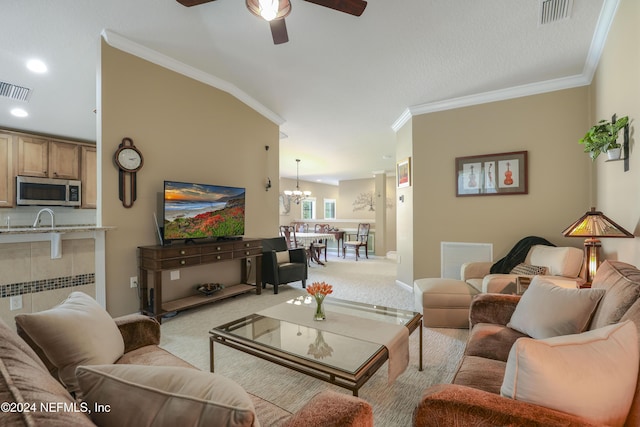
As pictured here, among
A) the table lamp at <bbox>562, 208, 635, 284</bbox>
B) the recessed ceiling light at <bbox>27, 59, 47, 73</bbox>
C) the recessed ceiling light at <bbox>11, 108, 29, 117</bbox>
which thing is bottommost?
the table lamp at <bbox>562, 208, 635, 284</bbox>

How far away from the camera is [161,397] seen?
0.64m

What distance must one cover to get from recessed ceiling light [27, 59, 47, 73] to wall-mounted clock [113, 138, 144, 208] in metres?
1.38

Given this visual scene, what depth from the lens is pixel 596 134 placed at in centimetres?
231

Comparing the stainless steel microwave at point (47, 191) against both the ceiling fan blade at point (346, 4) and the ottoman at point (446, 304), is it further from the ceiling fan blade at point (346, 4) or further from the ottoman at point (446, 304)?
the ottoman at point (446, 304)

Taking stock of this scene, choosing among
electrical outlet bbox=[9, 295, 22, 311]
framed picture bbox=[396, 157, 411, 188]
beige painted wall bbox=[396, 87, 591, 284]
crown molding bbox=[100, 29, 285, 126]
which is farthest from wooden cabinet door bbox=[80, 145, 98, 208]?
beige painted wall bbox=[396, 87, 591, 284]

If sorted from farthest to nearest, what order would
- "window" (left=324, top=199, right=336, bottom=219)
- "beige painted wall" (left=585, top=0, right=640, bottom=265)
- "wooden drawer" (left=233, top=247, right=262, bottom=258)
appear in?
"window" (left=324, top=199, right=336, bottom=219)
"wooden drawer" (left=233, top=247, right=262, bottom=258)
"beige painted wall" (left=585, top=0, right=640, bottom=265)

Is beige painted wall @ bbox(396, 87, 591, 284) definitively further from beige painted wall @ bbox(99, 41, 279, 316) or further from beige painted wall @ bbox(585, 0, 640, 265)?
beige painted wall @ bbox(99, 41, 279, 316)

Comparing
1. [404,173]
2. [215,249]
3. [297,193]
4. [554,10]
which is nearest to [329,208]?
[297,193]

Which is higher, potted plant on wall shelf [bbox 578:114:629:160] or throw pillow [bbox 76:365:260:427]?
potted plant on wall shelf [bbox 578:114:629:160]

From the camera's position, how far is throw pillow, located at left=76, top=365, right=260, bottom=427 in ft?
1.99

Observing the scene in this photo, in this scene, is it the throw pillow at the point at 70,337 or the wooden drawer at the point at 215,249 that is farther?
the wooden drawer at the point at 215,249

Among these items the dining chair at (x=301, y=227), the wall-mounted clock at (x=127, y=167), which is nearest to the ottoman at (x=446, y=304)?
the wall-mounted clock at (x=127, y=167)

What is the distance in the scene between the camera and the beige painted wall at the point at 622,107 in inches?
75.5

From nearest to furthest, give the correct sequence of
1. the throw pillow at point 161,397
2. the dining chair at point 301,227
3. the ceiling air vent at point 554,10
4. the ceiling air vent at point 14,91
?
the throw pillow at point 161,397, the ceiling air vent at point 554,10, the ceiling air vent at point 14,91, the dining chair at point 301,227
